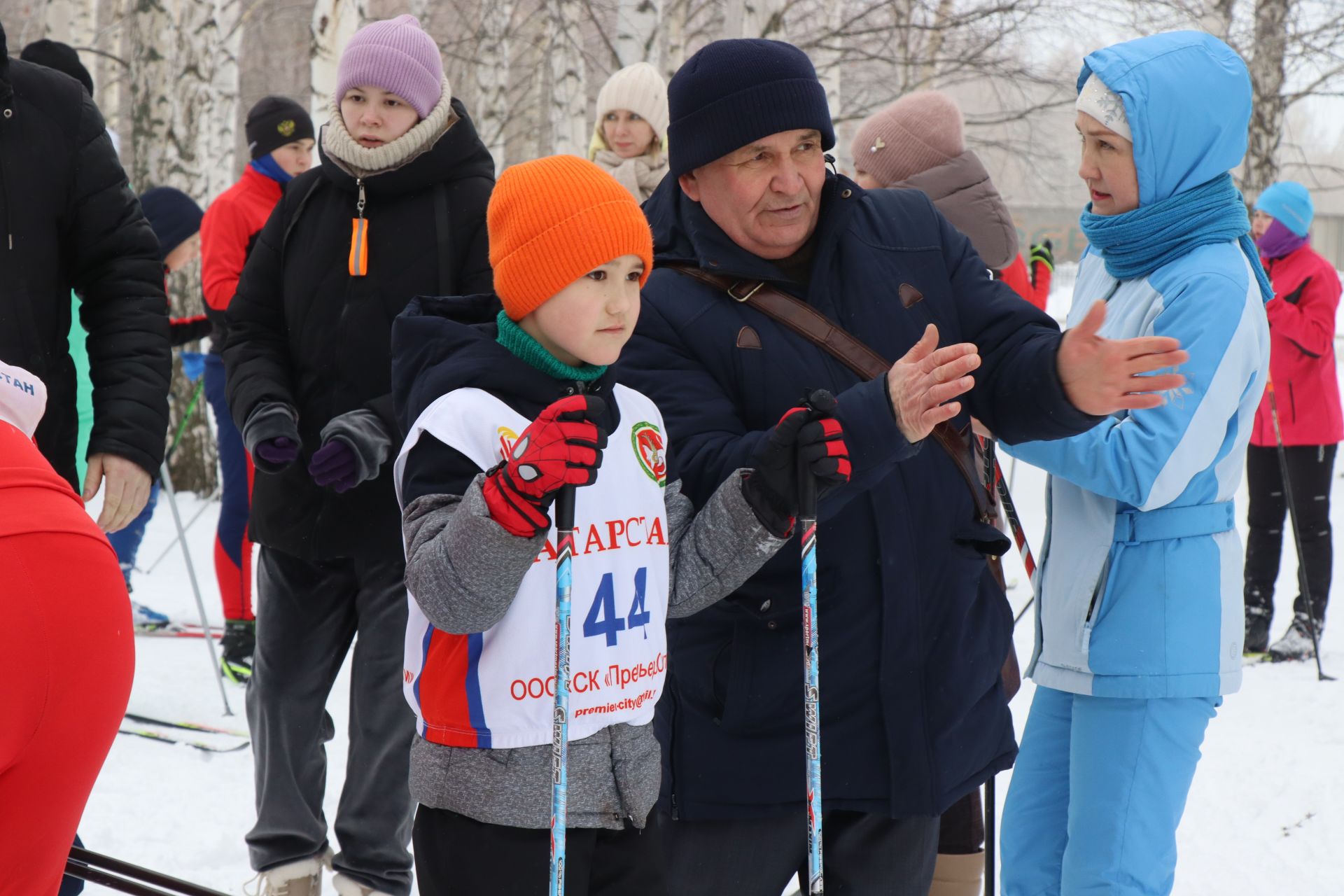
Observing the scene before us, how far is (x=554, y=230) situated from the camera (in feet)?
6.85

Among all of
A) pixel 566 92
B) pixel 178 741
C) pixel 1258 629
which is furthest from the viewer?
pixel 566 92

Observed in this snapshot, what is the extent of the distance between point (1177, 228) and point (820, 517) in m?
1.02

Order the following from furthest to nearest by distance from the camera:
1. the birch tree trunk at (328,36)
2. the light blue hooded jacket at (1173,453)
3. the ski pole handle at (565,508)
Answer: the birch tree trunk at (328,36)
the light blue hooded jacket at (1173,453)
the ski pole handle at (565,508)

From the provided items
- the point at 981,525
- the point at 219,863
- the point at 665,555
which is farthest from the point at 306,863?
the point at 981,525

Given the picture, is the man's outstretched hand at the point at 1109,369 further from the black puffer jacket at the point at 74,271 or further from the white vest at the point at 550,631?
the black puffer jacket at the point at 74,271

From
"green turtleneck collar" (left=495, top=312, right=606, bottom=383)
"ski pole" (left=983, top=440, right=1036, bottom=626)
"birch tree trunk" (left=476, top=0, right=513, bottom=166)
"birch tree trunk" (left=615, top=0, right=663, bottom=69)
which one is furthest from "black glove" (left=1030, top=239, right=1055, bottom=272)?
"birch tree trunk" (left=476, top=0, right=513, bottom=166)

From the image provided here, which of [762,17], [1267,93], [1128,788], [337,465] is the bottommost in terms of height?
[1128,788]

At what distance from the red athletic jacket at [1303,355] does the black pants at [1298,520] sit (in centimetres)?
9

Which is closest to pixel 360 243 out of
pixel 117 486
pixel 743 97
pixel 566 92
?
pixel 117 486

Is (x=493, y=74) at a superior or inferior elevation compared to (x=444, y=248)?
superior

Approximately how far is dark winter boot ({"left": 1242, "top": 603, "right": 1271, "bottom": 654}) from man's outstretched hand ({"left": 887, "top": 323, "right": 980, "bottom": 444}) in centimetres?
504

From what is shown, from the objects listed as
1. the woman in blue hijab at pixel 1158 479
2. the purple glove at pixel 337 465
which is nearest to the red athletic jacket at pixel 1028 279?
the woman in blue hijab at pixel 1158 479

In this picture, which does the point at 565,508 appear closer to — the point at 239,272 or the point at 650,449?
the point at 650,449

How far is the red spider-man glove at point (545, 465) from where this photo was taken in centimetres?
178
